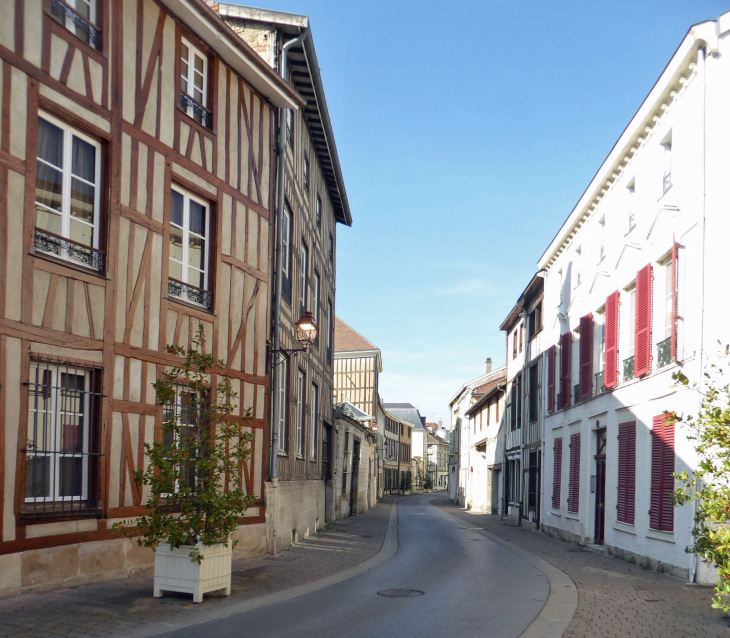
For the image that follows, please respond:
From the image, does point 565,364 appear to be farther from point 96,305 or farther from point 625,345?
point 96,305

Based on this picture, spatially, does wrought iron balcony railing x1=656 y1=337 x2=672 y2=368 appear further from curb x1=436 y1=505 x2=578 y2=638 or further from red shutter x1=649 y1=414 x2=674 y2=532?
curb x1=436 y1=505 x2=578 y2=638

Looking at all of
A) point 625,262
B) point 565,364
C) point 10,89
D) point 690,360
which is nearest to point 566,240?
point 565,364

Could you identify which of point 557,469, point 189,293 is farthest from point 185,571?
point 557,469

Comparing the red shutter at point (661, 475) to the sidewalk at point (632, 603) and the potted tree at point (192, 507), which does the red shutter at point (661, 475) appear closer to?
the sidewalk at point (632, 603)

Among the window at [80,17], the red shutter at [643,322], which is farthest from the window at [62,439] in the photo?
the red shutter at [643,322]

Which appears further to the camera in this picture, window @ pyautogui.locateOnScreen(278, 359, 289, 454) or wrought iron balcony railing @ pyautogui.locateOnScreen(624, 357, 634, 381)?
window @ pyautogui.locateOnScreen(278, 359, 289, 454)

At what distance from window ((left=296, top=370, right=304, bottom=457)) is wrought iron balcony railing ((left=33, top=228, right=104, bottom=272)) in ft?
26.6

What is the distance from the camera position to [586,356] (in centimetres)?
1805

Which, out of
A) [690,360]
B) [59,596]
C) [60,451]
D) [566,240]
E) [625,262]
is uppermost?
[566,240]

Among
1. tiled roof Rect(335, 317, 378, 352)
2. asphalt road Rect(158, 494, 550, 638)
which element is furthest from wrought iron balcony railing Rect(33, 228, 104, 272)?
tiled roof Rect(335, 317, 378, 352)

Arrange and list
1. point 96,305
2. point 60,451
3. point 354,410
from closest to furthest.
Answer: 1. point 60,451
2. point 96,305
3. point 354,410

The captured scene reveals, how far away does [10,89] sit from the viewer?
8.19 metres

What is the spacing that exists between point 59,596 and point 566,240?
16.3 meters

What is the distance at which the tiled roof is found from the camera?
53.6 meters
